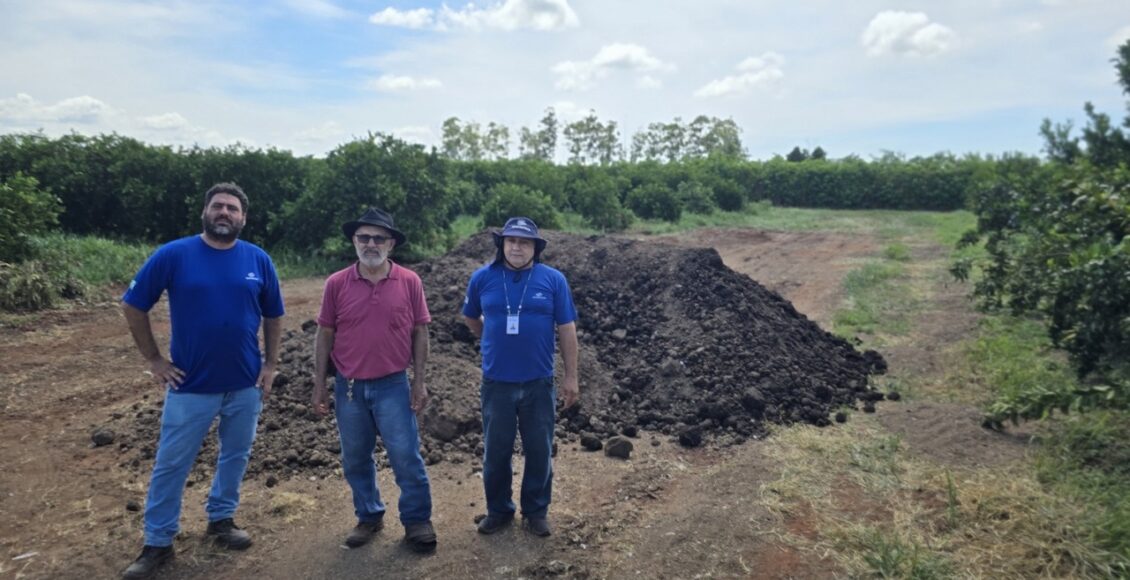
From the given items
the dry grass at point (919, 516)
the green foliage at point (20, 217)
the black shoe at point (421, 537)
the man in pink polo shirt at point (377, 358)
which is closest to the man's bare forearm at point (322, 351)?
the man in pink polo shirt at point (377, 358)

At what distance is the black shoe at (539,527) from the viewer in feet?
12.8

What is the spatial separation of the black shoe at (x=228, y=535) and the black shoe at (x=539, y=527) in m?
1.44

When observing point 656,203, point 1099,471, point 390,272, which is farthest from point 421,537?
point 656,203

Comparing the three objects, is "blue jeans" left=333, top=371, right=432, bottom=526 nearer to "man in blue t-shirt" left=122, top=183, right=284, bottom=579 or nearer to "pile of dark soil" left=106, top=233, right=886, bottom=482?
"man in blue t-shirt" left=122, top=183, right=284, bottom=579

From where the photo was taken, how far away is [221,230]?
346 centimetres

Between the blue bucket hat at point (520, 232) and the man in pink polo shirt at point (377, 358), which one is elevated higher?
the blue bucket hat at point (520, 232)

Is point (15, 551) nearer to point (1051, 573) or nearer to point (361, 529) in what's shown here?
point (361, 529)

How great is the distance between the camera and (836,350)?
750 cm

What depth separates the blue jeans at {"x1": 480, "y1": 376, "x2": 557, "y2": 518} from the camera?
147 inches

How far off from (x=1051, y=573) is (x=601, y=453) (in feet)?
8.77

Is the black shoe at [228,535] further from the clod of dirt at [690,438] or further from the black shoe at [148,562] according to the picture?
the clod of dirt at [690,438]

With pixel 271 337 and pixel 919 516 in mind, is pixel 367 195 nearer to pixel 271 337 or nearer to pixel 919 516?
pixel 271 337

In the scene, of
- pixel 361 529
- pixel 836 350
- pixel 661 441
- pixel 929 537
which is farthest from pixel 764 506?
pixel 836 350

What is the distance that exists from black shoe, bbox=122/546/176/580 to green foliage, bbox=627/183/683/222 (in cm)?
2044
